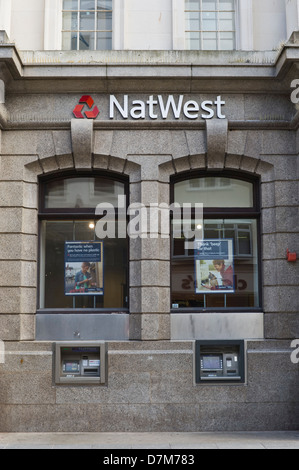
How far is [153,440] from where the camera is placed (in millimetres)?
8859

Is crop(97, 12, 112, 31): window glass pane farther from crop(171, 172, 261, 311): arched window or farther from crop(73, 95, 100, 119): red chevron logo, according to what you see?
crop(171, 172, 261, 311): arched window

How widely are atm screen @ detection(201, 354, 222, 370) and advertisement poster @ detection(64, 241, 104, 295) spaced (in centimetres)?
222

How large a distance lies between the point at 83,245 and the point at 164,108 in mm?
2943

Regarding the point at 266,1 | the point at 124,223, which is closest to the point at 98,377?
the point at 124,223

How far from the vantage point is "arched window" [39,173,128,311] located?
10.2 meters

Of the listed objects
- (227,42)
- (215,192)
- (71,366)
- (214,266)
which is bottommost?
(71,366)

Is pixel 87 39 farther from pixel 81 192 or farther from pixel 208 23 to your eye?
pixel 81 192

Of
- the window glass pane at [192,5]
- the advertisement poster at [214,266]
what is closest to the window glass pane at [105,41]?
the window glass pane at [192,5]

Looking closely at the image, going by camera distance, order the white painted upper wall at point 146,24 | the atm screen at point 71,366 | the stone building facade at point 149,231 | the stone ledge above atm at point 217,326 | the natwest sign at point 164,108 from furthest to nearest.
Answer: the white painted upper wall at point 146,24
the natwest sign at point 164,108
the stone ledge above atm at point 217,326
the atm screen at point 71,366
the stone building facade at point 149,231

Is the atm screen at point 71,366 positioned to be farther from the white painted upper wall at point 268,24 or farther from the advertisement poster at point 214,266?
the white painted upper wall at point 268,24

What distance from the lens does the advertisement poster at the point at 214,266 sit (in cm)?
1020

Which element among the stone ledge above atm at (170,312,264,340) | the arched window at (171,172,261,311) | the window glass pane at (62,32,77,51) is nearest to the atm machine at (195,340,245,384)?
the stone ledge above atm at (170,312,264,340)

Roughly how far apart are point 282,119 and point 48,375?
20.5 feet

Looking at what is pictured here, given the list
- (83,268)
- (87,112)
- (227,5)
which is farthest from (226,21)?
(83,268)
